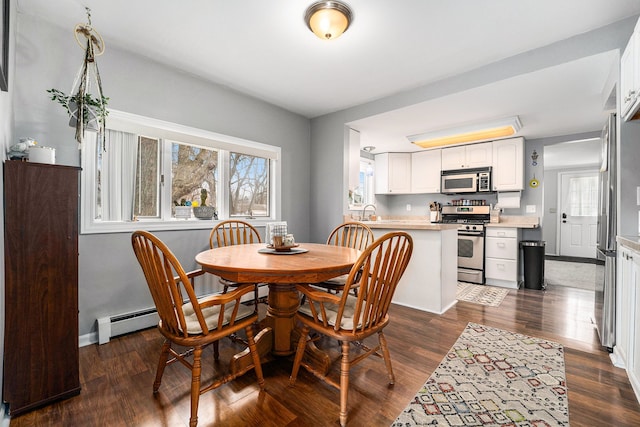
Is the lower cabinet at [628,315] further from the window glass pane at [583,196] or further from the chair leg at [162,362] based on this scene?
the window glass pane at [583,196]

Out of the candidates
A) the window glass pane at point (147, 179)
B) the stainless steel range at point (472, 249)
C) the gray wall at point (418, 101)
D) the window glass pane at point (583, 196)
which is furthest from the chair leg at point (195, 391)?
the window glass pane at point (583, 196)

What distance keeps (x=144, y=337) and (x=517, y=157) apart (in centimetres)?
527

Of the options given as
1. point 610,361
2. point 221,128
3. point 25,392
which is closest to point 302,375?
point 25,392

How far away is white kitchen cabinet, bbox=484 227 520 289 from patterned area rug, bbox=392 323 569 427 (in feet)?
6.74

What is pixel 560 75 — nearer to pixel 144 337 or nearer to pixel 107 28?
pixel 107 28

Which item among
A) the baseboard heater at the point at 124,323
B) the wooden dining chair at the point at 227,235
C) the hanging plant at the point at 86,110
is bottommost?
the baseboard heater at the point at 124,323

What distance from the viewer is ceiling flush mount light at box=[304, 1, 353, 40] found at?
1817mm

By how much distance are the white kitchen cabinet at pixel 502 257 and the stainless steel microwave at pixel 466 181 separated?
0.72 metres

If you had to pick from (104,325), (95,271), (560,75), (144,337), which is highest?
(560,75)

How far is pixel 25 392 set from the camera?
143cm

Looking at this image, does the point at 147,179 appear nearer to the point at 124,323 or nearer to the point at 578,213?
the point at 124,323

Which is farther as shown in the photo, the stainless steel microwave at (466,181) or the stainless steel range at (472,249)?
the stainless steel microwave at (466,181)

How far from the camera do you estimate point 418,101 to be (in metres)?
3.06

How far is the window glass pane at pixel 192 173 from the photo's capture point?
2848 mm
